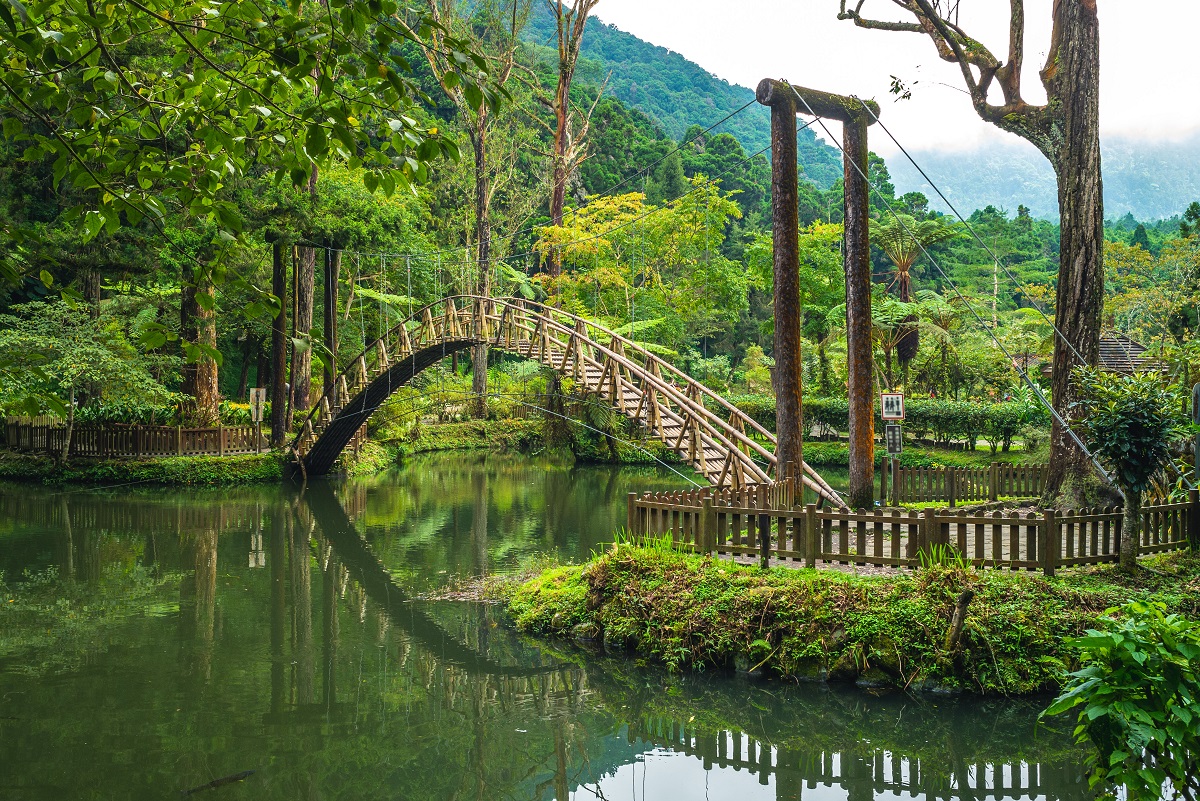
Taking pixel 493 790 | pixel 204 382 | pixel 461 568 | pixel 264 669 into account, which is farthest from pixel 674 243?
pixel 493 790

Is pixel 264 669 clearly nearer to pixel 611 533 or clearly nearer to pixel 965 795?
pixel 965 795

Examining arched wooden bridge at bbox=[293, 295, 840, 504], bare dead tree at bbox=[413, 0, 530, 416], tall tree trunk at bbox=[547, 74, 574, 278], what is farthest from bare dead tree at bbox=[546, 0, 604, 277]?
arched wooden bridge at bbox=[293, 295, 840, 504]

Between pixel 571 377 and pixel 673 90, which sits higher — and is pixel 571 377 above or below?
below

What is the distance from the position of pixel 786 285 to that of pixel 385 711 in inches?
265

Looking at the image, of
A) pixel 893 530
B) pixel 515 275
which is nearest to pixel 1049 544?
pixel 893 530

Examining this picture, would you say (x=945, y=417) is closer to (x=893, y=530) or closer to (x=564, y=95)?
(x=564, y=95)

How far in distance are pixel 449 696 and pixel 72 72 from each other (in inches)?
265

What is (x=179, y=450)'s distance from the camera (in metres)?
24.7

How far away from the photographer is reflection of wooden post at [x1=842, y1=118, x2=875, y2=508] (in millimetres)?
11539

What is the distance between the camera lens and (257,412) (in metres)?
25.4

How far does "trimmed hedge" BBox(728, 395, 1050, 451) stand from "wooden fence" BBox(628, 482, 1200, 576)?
1684 centimetres

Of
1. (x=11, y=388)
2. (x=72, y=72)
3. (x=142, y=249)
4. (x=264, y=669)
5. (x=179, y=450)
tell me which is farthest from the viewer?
(x=179, y=450)

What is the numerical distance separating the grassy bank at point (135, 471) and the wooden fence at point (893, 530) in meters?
17.4

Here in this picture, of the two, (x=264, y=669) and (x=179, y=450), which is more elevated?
(x=179, y=450)
